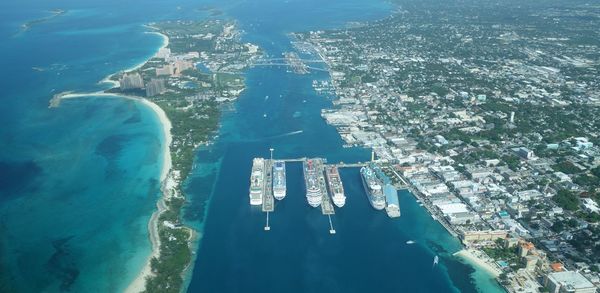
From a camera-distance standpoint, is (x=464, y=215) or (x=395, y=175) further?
(x=395, y=175)

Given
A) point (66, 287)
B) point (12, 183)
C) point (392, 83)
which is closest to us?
point (66, 287)

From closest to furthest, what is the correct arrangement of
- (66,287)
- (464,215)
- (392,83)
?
(66,287), (464,215), (392,83)

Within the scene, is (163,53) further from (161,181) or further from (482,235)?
(482,235)

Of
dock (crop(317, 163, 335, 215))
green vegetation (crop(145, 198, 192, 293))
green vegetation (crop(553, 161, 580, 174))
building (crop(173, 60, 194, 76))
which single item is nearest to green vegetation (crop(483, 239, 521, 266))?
dock (crop(317, 163, 335, 215))

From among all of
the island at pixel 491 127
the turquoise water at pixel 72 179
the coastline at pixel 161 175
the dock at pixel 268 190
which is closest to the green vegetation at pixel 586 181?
the island at pixel 491 127

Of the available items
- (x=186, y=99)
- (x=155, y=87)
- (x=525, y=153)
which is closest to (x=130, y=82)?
(x=155, y=87)

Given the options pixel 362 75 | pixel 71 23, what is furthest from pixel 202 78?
pixel 71 23

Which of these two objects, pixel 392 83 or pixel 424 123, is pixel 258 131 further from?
pixel 392 83
